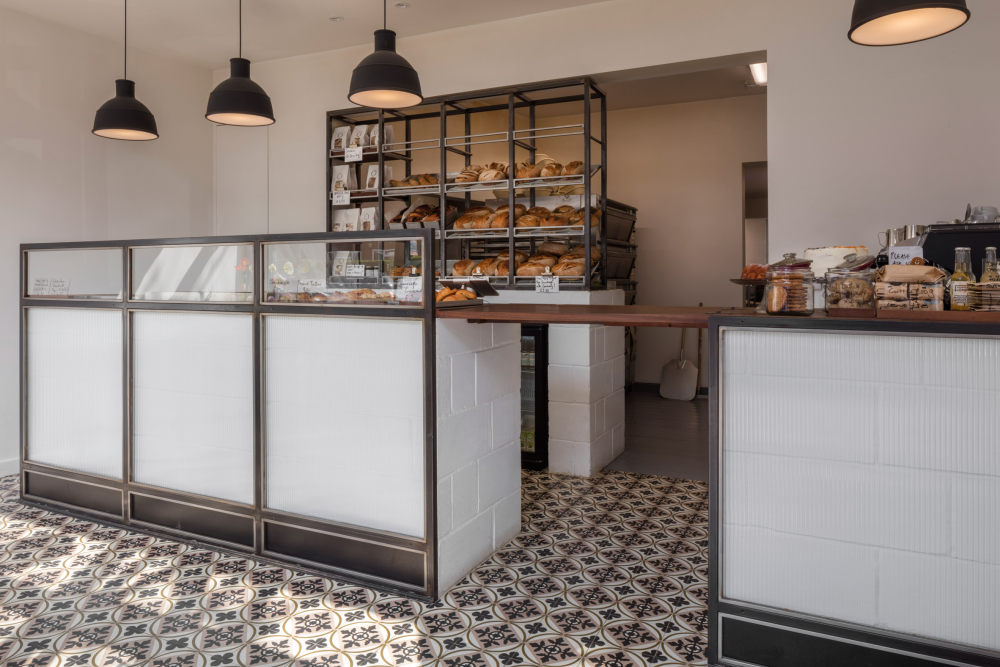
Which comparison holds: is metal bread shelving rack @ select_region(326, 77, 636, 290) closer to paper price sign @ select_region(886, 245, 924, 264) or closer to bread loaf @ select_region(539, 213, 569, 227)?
bread loaf @ select_region(539, 213, 569, 227)

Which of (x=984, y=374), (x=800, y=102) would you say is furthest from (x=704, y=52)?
(x=984, y=374)

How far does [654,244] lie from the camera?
25.4 feet

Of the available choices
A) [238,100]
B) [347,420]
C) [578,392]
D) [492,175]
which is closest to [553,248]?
[492,175]

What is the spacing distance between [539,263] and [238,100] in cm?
218

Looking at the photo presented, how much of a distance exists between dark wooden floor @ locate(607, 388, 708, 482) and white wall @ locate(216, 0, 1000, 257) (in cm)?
158

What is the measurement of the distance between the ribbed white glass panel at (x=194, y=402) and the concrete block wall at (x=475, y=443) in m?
0.99

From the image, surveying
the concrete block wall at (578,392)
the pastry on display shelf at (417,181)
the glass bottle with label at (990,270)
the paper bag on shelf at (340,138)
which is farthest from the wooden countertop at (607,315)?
the paper bag on shelf at (340,138)

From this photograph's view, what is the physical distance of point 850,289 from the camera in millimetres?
2035

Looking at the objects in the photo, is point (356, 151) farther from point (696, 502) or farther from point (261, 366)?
point (696, 502)

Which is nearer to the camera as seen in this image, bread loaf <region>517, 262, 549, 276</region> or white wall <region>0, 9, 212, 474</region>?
white wall <region>0, 9, 212, 474</region>

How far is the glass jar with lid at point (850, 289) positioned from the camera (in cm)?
202

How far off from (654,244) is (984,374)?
6048 millimetres

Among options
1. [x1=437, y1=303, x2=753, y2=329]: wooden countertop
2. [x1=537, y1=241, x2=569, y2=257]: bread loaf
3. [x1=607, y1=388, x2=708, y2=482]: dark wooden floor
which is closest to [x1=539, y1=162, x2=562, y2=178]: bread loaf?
[x1=537, y1=241, x2=569, y2=257]: bread loaf

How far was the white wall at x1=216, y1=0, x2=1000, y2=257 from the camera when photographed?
368 cm
